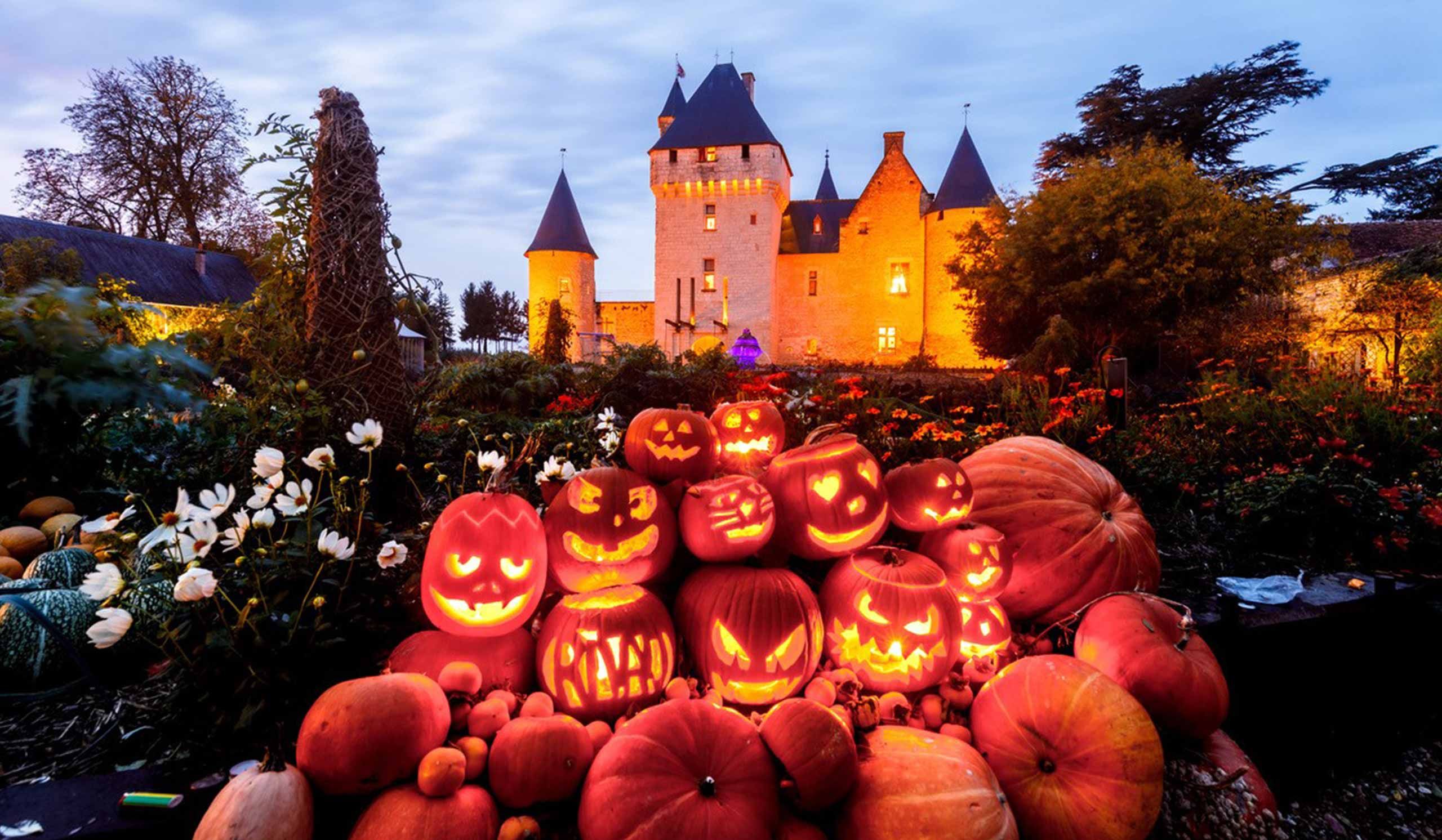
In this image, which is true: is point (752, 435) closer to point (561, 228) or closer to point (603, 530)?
point (603, 530)

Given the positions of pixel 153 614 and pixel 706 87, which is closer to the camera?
pixel 153 614

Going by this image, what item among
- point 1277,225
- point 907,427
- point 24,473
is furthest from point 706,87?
point 24,473

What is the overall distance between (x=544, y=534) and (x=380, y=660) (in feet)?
2.01

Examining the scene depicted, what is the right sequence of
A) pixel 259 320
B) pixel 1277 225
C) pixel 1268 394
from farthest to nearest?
1. pixel 1277 225
2. pixel 1268 394
3. pixel 259 320

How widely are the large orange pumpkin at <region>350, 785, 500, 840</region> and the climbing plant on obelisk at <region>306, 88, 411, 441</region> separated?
1.76 m

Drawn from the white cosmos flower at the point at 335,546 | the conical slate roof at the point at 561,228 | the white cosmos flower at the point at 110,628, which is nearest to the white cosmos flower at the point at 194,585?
the white cosmos flower at the point at 110,628

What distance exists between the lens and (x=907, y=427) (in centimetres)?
515

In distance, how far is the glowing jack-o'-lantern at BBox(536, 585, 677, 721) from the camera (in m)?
1.79

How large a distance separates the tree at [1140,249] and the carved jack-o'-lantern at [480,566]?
16.5 m

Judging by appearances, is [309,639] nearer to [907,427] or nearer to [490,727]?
[490,727]

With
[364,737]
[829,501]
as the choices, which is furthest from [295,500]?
[829,501]

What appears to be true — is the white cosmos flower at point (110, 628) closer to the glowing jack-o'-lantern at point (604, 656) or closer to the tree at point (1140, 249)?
the glowing jack-o'-lantern at point (604, 656)

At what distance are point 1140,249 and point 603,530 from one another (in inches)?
696

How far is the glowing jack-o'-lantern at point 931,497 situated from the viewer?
2359 mm
